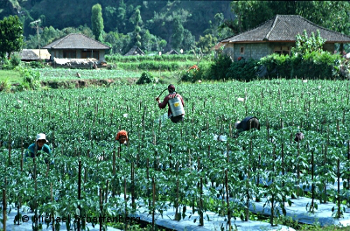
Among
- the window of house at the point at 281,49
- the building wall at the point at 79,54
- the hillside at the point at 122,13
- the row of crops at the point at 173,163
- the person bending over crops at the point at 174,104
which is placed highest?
the hillside at the point at 122,13

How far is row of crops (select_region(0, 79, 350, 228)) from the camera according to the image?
7.91m

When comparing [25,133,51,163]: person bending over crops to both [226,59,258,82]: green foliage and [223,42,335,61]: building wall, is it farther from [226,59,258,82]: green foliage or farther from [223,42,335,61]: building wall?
[223,42,335,61]: building wall

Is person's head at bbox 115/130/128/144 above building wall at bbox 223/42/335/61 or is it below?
below

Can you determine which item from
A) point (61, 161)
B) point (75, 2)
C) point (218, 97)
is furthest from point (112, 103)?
point (75, 2)

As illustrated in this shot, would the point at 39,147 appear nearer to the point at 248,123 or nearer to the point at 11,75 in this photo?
the point at 248,123

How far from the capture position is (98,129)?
14.2m

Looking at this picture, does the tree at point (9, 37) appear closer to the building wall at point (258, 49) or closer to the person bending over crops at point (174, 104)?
the building wall at point (258, 49)

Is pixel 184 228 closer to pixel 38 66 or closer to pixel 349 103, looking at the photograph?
pixel 349 103

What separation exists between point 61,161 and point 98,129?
14.7 ft

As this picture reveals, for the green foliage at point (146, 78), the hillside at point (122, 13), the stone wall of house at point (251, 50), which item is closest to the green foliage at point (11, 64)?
the green foliage at point (146, 78)

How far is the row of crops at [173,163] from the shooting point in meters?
7.91

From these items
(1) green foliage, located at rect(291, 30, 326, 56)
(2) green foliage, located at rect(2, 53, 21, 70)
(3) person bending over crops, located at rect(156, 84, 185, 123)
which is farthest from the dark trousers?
(2) green foliage, located at rect(2, 53, 21, 70)

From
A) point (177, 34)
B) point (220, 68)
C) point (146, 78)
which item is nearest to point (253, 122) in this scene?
point (146, 78)

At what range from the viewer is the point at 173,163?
10820 millimetres
